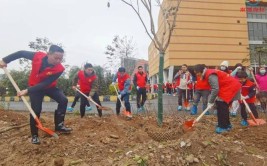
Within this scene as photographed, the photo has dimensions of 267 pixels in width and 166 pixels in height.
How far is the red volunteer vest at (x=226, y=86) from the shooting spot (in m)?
5.36

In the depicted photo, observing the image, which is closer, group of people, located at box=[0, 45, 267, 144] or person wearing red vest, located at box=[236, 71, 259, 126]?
group of people, located at box=[0, 45, 267, 144]

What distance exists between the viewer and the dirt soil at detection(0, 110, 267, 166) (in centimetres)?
380

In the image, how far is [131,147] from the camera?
14.4 ft

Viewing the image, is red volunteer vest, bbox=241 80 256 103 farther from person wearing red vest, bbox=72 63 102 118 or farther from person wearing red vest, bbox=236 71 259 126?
person wearing red vest, bbox=72 63 102 118

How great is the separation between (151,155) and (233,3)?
36.7 metres

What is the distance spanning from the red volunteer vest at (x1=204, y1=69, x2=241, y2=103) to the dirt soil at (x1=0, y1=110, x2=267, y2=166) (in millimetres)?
672

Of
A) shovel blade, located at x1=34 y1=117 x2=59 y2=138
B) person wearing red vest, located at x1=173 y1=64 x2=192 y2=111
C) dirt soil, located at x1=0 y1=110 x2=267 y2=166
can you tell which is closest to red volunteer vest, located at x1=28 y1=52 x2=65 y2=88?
shovel blade, located at x1=34 y1=117 x2=59 y2=138

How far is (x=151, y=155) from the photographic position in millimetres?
3740

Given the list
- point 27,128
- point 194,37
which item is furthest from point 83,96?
point 194,37

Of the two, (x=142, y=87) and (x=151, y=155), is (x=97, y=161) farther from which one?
(x=142, y=87)

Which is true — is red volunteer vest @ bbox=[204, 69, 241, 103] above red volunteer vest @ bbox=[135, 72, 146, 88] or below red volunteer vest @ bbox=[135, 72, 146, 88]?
below

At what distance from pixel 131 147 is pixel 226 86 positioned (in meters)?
2.22

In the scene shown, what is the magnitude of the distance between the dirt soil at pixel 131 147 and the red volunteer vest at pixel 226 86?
67 cm

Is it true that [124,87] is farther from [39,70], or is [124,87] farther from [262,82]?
[262,82]
